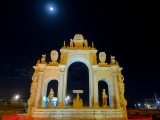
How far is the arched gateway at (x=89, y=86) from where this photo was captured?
589 inches

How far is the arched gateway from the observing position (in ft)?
49.1

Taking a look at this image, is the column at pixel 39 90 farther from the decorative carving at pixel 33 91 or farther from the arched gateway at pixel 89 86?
the decorative carving at pixel 33 91

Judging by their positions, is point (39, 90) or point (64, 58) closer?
point (39, 90)

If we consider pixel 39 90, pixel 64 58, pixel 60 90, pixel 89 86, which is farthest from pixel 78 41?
pixel 39 90

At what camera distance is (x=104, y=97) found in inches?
673

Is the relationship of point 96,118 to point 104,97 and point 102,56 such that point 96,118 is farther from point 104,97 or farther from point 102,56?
point 102,56

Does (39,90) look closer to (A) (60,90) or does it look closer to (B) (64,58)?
(A) (60,90)

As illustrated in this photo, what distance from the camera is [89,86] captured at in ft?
58.0

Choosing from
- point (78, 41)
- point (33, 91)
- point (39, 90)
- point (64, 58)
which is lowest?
point (33, 91)

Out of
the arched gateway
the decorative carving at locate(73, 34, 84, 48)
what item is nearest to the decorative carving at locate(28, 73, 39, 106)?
the arched gateway

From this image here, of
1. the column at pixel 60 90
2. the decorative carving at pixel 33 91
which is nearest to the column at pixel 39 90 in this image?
the decorative carving at pixel 33 91

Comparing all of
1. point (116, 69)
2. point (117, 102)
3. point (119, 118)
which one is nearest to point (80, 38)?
point (116, 69)

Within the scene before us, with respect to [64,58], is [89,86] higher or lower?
lower

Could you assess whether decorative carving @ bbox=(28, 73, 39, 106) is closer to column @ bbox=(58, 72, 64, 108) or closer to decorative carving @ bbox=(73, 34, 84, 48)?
column @ bbox=(58, 72, 64, 108)
